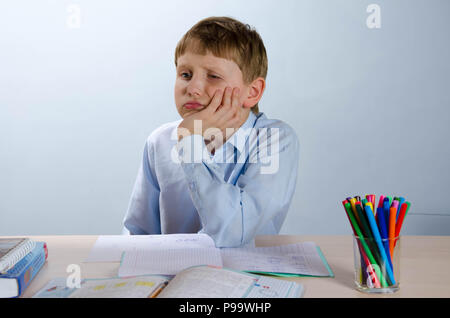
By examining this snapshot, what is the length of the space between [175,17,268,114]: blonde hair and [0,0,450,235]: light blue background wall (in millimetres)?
1038

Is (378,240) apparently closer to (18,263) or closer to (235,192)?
(235,192)

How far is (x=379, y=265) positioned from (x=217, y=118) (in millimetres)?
620

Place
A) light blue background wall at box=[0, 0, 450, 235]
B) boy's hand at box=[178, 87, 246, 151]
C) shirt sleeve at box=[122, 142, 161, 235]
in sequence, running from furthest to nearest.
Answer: light blue background wall at box=[0, 0, 450, 235]
shirt sleeve at box=[122, 142, 161, 235]
boy's hand at box=[178, 87, 246, 151]

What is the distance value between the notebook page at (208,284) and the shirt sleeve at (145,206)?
68cm

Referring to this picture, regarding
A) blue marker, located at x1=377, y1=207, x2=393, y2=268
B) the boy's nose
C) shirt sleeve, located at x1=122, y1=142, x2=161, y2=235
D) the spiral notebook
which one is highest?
the boy's nose

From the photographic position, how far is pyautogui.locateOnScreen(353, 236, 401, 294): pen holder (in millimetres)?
754

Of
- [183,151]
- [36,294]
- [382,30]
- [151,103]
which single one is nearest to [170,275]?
[36,294]

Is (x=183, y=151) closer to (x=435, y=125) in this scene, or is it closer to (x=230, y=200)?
(x=230, y=200)

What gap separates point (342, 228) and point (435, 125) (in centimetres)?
71

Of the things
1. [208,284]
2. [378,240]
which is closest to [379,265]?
[378,240]

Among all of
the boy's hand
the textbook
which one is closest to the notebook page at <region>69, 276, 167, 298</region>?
the textbook

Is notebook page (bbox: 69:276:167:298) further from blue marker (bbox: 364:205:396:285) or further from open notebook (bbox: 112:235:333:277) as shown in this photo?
blue marker (bbox: 364:205:396:285)

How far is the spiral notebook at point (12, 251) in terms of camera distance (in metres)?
0.77

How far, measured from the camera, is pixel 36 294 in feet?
2.48
